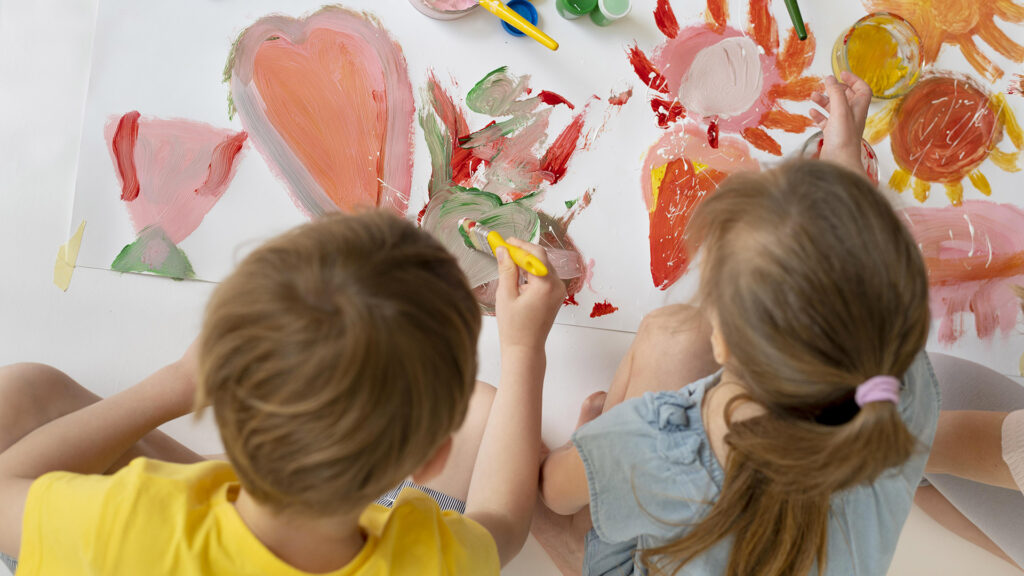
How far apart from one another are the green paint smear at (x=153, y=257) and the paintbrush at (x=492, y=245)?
37cm

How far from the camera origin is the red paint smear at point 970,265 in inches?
40.9

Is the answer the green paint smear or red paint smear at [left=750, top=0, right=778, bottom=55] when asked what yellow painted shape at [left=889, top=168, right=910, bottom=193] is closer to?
red paint smear at [left=750, top=0, right=778, bottom=55]

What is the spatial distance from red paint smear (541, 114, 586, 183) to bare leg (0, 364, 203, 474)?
23.6 inches

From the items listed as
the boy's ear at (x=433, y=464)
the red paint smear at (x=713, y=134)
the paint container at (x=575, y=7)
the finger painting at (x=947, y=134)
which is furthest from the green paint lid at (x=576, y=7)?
the boy's ear at (x=433, y=464)

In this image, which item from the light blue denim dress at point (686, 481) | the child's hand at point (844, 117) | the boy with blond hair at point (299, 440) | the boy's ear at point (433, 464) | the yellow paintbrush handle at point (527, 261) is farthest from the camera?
the child's hand at point (844, 117)

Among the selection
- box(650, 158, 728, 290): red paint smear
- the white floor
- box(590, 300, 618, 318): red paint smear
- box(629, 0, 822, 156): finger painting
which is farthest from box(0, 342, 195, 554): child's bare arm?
box(629, 0, 822, 156): finger painting

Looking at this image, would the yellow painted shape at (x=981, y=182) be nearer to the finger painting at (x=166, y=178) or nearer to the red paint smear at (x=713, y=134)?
the red paint smear at (x=713, y=134)

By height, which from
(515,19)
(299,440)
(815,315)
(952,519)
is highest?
(515,19)

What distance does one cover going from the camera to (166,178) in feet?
3.11

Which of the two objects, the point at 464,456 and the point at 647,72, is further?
the point at 647,72

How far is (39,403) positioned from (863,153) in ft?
3.64

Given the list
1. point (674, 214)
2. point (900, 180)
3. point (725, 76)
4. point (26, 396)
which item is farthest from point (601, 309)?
point (26, 396)

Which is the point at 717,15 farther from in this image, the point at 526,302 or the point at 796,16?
the point at 526,302

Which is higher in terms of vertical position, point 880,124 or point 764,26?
point 764,26
